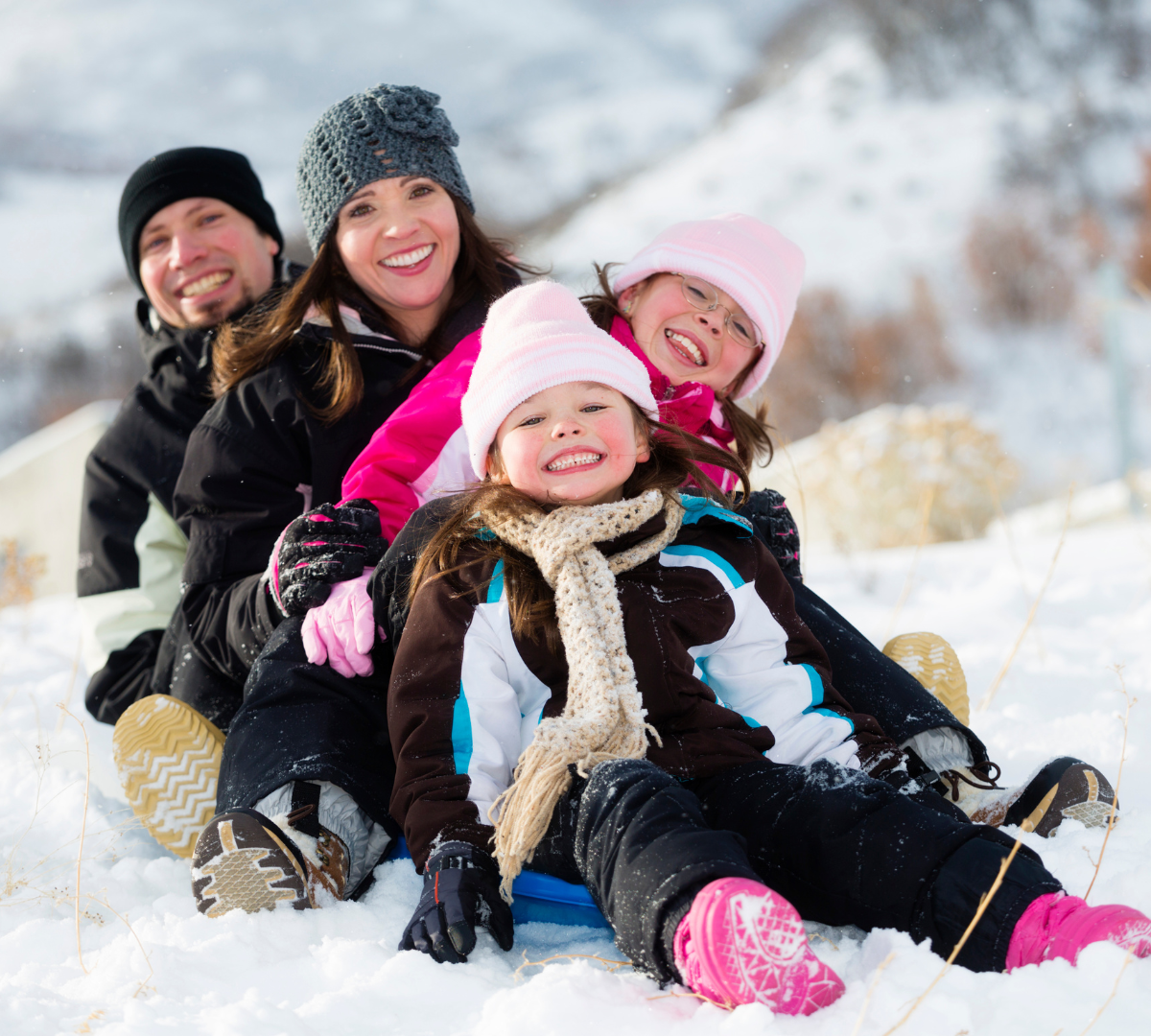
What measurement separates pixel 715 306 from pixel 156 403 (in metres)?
1.59

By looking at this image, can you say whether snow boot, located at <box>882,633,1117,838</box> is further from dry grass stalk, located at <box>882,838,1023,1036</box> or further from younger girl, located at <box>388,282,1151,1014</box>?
dry grass stalk, located at <box>882,838,1023,1036</box>

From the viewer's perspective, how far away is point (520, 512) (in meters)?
1.87

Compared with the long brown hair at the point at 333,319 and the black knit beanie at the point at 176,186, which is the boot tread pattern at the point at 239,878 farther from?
the black knit beanie at the point at 176,186

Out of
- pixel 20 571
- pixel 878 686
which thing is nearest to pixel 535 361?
pixel 878 686

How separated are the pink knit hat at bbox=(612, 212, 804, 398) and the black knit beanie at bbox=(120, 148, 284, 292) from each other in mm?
1233

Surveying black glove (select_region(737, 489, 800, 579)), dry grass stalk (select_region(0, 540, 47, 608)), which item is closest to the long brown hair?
black glove (select_region(737, 489, 800, 579))

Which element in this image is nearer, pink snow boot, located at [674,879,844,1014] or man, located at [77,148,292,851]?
pink snow boot, located at [674,879,844,1014]

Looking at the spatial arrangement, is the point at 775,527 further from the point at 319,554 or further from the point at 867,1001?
the point at 867,1001

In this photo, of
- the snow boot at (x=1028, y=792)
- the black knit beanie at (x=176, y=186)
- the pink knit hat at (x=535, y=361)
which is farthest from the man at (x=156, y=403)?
→ the snow boot at (x=1028, y=792)

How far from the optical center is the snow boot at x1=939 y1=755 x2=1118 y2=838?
1812mm

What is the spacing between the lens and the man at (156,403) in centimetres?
285

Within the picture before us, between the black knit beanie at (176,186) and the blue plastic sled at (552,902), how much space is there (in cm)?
222

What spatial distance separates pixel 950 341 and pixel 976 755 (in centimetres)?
2897

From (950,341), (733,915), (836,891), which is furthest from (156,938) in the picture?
(950,341)
